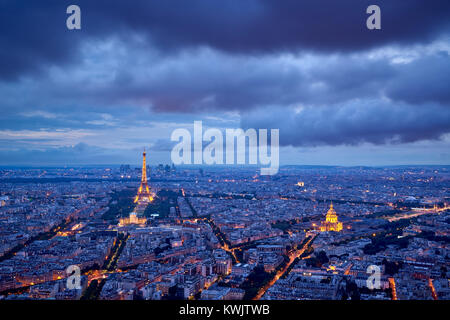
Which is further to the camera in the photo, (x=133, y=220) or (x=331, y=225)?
(x=133, y=220)

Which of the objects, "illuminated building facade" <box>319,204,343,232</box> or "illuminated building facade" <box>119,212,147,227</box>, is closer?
"illuminated building facade" <box>319,204,343,232</box>

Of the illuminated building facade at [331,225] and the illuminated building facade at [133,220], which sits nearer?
the illuminated building facade at [331,225]

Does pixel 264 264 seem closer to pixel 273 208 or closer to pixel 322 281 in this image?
pixel 322 281

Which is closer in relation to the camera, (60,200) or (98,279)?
(98,279)

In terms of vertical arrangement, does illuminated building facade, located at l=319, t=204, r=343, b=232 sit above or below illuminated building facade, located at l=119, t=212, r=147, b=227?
below

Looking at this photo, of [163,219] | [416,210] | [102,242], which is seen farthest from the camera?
[416,210]

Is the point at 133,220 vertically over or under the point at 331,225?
over

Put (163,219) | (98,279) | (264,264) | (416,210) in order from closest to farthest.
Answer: (98,279) → (264,264) → (163,219) → (416,210)

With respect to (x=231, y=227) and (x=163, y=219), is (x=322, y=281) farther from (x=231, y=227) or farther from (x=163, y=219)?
(x=163, y=219)

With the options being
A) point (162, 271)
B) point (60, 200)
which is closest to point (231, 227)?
point (162, 271)

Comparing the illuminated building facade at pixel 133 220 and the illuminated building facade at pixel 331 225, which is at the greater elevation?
the illuminated building facade at pixel 133 220
